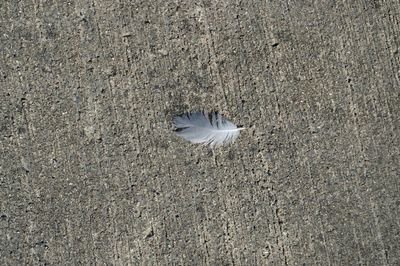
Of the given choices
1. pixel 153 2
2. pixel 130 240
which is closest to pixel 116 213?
pixel 130 240

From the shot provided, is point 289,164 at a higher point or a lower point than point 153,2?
lower

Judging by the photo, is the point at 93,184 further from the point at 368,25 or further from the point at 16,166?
the point at 368,25

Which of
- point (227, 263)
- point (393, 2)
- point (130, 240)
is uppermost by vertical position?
point (393, 2)
